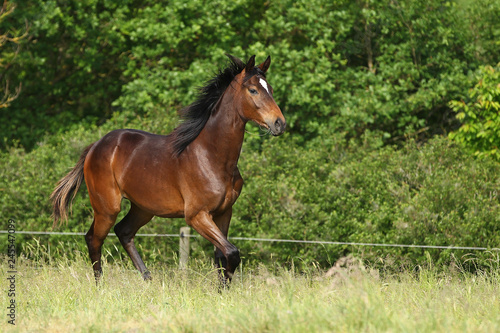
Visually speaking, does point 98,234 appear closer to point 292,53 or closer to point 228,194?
point 228,194

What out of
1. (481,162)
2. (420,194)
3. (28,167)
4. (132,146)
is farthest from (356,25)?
(132,146)

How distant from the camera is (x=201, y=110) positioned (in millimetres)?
6273

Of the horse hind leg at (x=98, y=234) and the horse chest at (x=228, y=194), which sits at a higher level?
the horse chest at (x=228, y=194)

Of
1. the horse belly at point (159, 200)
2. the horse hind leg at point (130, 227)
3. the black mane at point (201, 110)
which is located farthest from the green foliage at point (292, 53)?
the black mane at point (201, 110)

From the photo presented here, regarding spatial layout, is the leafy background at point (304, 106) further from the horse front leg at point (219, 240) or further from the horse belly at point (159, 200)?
the horse front leg at point (219, 240)

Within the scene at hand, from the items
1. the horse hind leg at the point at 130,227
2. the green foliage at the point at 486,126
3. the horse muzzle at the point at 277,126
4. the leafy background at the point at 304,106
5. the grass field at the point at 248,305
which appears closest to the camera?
the grass field at the point at 248,305

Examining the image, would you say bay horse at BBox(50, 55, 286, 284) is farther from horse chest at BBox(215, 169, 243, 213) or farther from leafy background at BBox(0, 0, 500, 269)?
leafy background at BBox(0, 0, 500, 269)

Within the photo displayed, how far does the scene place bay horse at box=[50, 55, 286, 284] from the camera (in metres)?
5.80

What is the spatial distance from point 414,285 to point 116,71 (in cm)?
1142

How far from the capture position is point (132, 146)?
264 inches

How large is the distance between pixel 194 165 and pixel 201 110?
587 mm

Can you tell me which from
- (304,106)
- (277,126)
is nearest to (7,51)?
(304,106)

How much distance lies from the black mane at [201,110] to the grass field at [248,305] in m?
1.31

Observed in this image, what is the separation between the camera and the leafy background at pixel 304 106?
8.67 m
